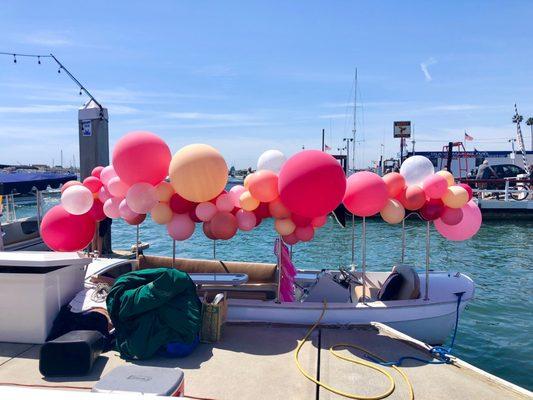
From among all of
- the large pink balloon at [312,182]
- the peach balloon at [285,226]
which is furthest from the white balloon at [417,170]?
the peach balloon at [285,226]

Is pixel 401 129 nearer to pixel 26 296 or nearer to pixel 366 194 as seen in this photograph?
pixel 366 194

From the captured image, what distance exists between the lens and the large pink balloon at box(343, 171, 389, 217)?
5383 mm

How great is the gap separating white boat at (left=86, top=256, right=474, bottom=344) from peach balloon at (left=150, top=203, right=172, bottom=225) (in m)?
1.20

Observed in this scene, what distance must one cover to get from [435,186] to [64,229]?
5.15 m

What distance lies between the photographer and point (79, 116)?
37.4ft

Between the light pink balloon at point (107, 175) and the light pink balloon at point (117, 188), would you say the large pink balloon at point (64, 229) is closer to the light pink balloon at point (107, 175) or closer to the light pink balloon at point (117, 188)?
the light pink balloon at point (107, 175)

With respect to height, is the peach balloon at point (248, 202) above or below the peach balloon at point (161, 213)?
above

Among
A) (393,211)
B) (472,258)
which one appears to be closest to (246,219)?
(393,211)

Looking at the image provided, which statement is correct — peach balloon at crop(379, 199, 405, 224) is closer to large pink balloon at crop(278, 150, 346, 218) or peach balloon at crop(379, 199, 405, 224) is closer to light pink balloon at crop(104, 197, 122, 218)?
large pink balloon at crop(278, 150, 346, 218)

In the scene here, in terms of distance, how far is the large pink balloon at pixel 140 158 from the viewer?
5281 millimetres

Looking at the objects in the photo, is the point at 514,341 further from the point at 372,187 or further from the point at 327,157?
the point at 327,157

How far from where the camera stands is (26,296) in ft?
15.9

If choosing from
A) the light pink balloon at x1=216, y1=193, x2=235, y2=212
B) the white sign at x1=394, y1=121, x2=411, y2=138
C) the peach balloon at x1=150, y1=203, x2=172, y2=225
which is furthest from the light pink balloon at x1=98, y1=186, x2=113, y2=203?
the white sign at x1=394, y1=121, x2=411, y2=138

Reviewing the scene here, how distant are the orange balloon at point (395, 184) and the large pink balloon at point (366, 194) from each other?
11.9 inches
